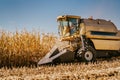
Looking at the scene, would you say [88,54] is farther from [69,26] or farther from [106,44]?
[69,26]

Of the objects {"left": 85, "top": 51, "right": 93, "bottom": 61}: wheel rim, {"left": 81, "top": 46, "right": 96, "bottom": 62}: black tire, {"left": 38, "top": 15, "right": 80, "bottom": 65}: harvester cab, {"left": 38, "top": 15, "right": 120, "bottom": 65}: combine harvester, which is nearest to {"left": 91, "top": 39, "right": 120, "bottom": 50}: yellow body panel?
{"left": 38, "top": 15, "right": 120, "bottom": 65}: combine harvester

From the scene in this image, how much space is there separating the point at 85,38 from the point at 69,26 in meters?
0.96

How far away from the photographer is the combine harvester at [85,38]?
12.5 meters

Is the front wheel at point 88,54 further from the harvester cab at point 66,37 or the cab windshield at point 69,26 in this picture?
the cab windshield at point 69,26

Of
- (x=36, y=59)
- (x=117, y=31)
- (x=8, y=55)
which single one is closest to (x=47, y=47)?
(x=36, y=59)

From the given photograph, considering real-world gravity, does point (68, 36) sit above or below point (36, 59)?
above

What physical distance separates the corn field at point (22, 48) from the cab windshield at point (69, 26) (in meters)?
1.17

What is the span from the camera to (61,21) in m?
13.6

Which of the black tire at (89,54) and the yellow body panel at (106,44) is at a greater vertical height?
the yellow body panel at (106,44)

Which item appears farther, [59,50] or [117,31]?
[117,31]

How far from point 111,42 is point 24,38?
13.4ft

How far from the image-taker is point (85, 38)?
513 inches

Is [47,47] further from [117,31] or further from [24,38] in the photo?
[117,31]

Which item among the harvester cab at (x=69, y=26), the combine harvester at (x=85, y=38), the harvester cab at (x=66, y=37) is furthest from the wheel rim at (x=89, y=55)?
the harvester cab at (x=69, y=26)
